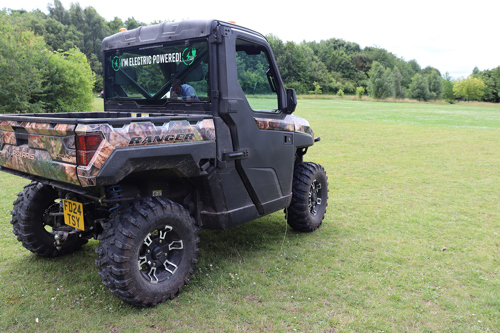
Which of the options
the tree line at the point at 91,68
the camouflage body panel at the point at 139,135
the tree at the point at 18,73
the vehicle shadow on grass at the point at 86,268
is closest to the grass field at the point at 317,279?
the vehicle shadow on grass at the point at 86,268

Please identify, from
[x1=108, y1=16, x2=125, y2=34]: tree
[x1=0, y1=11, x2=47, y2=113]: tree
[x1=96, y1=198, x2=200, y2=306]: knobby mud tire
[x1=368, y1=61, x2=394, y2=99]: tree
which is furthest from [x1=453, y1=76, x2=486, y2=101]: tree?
[x1=96, y1=198, x2=200, y2=306]: knobby mud tire

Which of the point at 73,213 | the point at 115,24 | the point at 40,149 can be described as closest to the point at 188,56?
the point at 40,149

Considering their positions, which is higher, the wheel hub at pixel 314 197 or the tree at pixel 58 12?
the tree at pixel 58 12

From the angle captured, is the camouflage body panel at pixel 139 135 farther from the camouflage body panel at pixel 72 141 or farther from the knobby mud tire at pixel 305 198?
the knobby mud tire at pixel 305 198

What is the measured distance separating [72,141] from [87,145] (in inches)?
5.9

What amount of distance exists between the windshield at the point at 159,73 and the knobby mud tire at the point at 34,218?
1.40 m

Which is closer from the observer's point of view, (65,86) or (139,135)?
(139,135)

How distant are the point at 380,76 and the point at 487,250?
95773mm

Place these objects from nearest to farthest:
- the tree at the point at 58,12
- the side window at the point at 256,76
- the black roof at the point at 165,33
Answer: the black roof at the point at 165,33, the side window at the point at 256,76, the tree at the point at 58,12

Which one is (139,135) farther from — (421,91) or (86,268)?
(421,91)

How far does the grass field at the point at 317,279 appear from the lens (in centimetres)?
353

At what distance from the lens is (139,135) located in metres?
3.40

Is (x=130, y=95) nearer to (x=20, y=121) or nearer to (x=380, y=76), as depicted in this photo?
(x=20, y=121)

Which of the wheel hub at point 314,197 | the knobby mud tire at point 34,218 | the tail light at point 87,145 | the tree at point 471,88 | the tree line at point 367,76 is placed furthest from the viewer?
the tree at point 471,88
